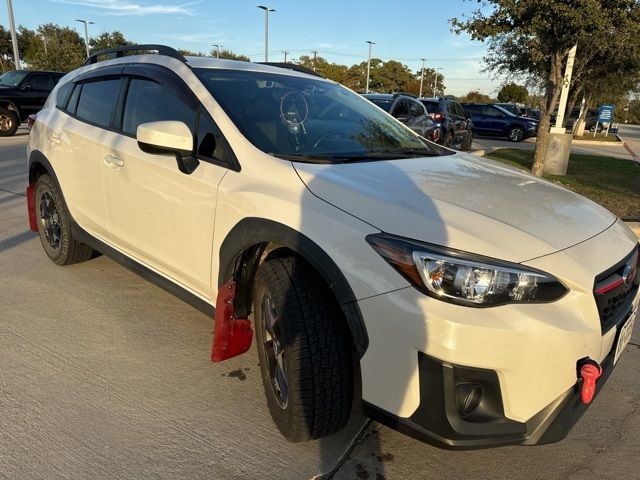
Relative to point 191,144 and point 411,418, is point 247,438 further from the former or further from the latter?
point 191,144

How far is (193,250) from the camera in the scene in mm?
2686

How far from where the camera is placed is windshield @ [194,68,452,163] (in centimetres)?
264

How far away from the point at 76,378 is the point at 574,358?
2409 mm

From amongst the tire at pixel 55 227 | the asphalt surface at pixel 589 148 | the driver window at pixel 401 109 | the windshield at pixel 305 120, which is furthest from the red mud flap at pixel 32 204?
the asphalt surface at pixel 589 148

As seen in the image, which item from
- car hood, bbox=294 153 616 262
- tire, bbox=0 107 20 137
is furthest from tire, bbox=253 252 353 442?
tire, bbox=0 107 20 137

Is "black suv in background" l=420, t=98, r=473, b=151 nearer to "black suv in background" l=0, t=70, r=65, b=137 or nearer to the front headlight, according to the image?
"black suv in background" l=0, t=70, r=65, b=137

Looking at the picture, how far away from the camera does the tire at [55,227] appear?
4039mm

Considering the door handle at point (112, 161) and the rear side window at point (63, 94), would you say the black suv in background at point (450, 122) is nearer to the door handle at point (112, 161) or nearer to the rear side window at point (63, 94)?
the rear side window at point (63, 94)

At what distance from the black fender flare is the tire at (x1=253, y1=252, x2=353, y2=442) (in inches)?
4.4

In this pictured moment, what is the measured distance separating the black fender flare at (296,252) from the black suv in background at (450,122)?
12232 mm

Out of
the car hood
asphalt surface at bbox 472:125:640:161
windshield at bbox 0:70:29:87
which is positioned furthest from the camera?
asphalt surface at bbox 472:125:640:161

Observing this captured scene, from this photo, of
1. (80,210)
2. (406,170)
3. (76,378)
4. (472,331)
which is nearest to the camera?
(472,331)

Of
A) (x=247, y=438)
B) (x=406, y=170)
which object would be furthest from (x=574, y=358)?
(x=247, y=438)

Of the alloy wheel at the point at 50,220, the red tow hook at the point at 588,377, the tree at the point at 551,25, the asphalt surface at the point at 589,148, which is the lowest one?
the asphalt surface at the point at 589,148
